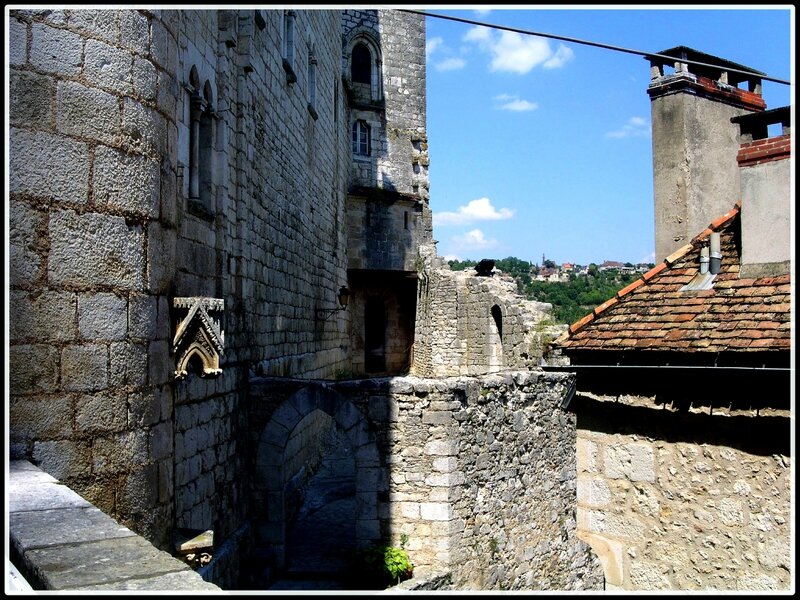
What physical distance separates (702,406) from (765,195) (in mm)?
2092

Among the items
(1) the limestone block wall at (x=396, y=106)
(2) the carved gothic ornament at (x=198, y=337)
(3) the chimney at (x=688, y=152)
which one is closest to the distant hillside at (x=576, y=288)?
(1) the limestone block wall at (x=396, y=106)

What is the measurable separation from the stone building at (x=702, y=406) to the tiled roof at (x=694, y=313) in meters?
0.02

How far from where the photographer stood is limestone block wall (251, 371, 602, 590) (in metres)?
8.24

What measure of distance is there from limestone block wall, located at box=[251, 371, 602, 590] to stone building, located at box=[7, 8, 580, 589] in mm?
25

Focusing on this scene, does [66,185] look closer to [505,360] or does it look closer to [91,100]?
[91,100]

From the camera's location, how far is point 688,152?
1055 cm

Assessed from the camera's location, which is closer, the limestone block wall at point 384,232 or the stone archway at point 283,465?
the stone archway at point 283,465

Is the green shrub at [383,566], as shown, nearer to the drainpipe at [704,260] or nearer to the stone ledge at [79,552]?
the drainpipe at [704,260]

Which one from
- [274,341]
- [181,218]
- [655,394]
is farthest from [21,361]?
[274,341]

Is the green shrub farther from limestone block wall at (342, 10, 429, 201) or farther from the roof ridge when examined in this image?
limestone block wall at (342, 10, 429, 201)

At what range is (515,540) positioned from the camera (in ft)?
29.8

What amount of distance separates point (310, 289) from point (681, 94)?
6.75 metres

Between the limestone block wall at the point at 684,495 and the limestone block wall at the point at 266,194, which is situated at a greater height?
the limestone block wall at the point at 266,194

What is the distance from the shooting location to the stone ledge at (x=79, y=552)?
7.50 feet
